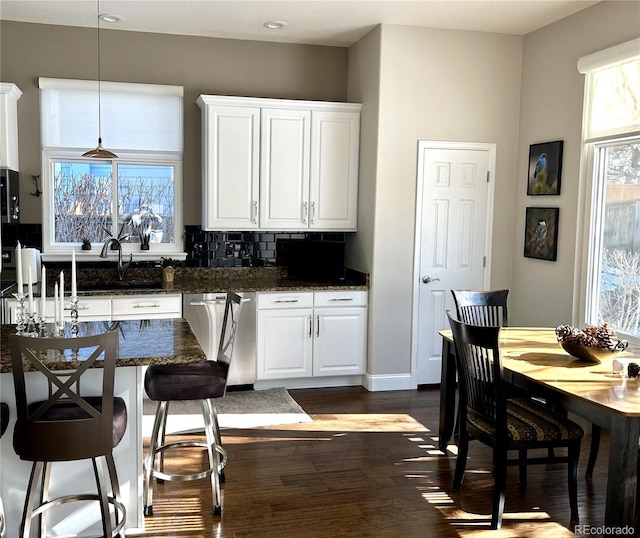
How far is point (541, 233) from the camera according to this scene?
209 inches

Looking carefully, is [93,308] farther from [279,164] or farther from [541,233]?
[541,233]

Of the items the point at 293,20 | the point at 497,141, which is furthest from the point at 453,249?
the point at 293,20

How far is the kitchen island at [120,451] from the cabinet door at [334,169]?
2745 millimetres

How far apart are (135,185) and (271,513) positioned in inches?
133

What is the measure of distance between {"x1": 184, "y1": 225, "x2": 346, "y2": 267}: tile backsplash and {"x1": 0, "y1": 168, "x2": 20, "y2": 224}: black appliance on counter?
1392 millimetres

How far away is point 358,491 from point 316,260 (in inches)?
101

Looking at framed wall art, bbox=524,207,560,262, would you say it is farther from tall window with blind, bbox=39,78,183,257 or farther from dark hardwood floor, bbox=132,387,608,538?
tall window with blind, bbox=39,78,183,257

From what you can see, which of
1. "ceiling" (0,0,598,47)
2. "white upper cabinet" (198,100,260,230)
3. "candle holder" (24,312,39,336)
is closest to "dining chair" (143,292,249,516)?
"candle holder" (24,312,39,336)

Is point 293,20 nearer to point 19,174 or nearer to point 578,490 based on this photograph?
point 19,174

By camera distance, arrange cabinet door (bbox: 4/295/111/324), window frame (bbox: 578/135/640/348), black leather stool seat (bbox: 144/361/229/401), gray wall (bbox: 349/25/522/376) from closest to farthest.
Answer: black leather stool seat (bbox: 144/361/229/401) < window frame (bbox: 578/135/640/348) < cabinet door (bbox: 4/295/111/324) < gray wall (bbox: 349/25/522/376)

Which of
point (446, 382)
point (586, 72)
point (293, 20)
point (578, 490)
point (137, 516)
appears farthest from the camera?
point (293, 20)

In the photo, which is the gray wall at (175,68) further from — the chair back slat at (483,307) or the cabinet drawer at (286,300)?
the chair back slat at (483,307)

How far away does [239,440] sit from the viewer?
4289 millimetres

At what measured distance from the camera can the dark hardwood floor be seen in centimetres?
319
